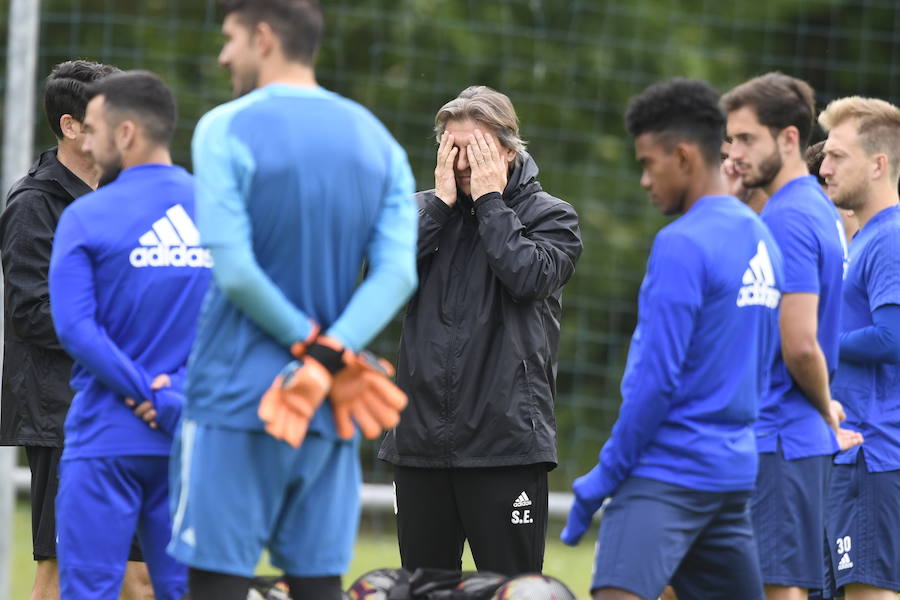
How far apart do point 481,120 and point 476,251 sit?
483 millimetres

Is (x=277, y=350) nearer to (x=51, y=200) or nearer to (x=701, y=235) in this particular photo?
(x=701, y=235)

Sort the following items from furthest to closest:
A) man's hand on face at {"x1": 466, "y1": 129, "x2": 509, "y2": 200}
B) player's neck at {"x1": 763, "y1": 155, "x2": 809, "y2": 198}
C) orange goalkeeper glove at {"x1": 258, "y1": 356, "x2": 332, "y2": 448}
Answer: man's hand on face at {"x1": 466, "y1": 129, "x2": 509, "y2": 200} → player's neck at {"x1": 763, "y1": 155, "x2": 809, "y2": 198} → orange goalkeeper glove at {"x1": 258, "y1": 356, "x2": 332, "y2": 448}

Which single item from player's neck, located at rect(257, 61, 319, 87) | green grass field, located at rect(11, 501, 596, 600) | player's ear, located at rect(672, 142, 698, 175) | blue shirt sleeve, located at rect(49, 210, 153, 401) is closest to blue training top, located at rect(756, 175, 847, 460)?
player's ear, located at rect(672, 142, 698, 175)

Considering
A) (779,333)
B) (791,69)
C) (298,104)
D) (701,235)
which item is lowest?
(779,333)

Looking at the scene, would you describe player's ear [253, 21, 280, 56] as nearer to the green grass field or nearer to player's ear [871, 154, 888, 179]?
player's ear [871, 154, 888, 179]

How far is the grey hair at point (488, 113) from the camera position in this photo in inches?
203

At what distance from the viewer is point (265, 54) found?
371 cm

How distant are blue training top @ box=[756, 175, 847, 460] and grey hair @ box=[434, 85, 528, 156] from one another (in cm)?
111

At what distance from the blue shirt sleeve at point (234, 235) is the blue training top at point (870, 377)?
267 centimetres

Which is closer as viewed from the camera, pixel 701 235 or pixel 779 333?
pixel 701 235

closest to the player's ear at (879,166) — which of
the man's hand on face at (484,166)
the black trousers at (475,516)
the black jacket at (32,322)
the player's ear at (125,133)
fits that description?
the man's hand on face at (484,166)

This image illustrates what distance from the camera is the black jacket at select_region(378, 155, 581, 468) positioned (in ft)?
16.3

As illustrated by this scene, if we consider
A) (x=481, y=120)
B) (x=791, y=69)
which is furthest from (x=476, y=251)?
(x=791, y=69)

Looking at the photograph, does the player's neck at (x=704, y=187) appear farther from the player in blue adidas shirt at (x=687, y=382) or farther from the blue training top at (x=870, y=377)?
the blue training top at (x=870, y=377)
